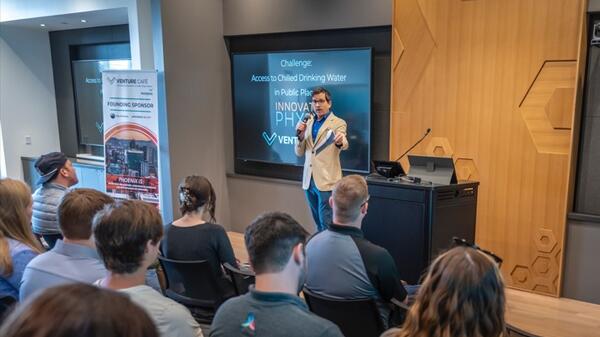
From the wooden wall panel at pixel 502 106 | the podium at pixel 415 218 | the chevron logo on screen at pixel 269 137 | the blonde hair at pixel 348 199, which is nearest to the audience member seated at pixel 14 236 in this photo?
the blonde hair at pixel 348 199

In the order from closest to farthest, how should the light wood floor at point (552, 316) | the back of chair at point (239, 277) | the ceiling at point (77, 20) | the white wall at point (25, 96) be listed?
the back of chair at point (239, 277), the light wood floor at point (552, 316), the ceiling at point (77, 20), the white wall at point (25, 96)

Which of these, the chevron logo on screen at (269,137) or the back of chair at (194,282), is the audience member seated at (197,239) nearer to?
the back of chair at (194,282)

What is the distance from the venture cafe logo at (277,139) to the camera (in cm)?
516

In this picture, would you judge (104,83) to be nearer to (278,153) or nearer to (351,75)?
(278,153)

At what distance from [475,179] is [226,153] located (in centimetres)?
299

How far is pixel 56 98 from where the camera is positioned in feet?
25.0

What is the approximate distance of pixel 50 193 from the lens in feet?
10.5

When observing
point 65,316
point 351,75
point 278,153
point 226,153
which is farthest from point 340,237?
point 226,153

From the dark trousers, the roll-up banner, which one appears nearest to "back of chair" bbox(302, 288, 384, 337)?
the dark trousers

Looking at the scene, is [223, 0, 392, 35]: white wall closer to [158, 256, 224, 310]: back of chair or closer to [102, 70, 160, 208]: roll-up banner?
[102, 70, 160, 208]: roll-up banner

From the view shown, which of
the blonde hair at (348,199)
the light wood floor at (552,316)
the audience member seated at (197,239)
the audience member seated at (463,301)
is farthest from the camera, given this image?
the light wood floor at (552,316)

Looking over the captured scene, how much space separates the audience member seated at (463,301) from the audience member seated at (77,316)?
901mm

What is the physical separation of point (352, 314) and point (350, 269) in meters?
0.21

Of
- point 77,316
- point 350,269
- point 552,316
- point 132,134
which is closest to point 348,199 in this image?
point 350,269
